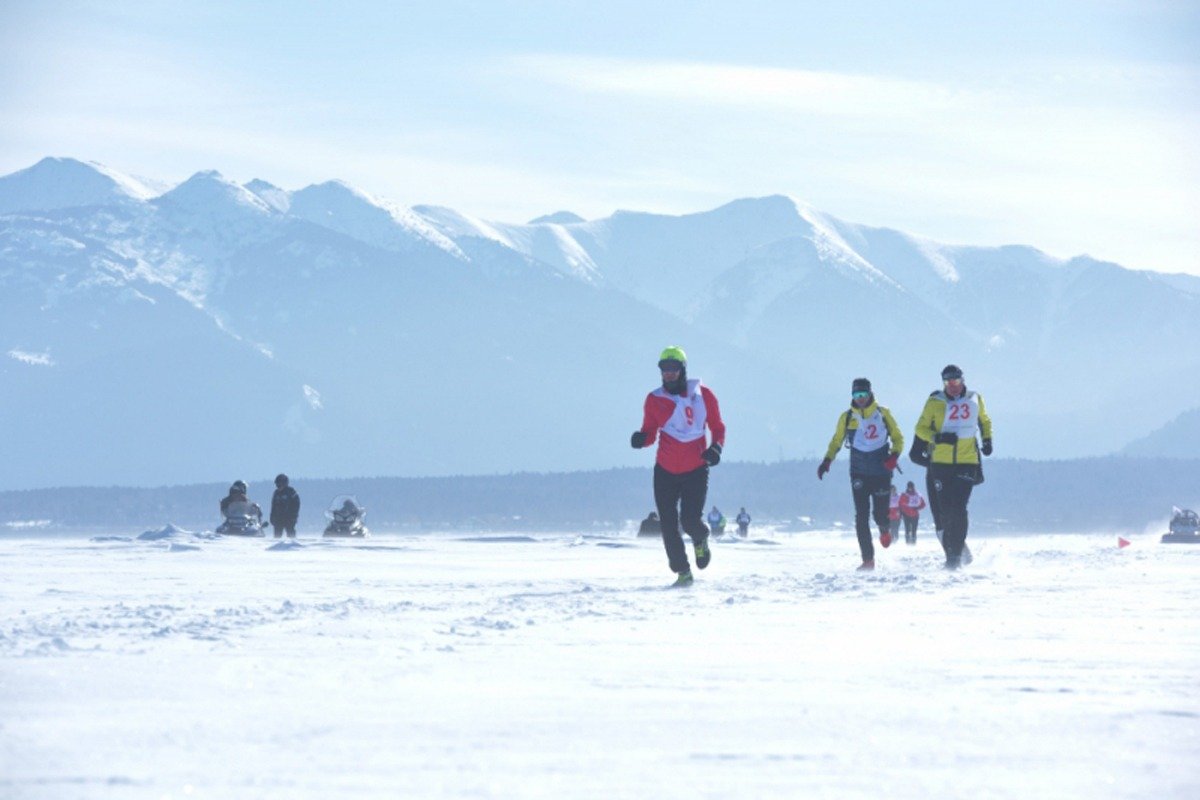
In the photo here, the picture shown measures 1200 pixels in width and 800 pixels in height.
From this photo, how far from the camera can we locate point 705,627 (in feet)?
26.0

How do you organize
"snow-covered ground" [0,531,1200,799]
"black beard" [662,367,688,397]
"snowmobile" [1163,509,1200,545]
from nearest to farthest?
"snow-covered ground" [0,531,1200,799]
"black beard" [662,367,688,397]
"snowmobile" [1163,509,1200,545]

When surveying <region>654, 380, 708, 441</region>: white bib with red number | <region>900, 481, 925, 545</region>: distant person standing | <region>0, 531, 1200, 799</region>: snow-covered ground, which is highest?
<region>654, 380, 708, 441</region>: white bib with red number

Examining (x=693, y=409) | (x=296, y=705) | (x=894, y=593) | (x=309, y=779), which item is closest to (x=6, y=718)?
(x=296, y=705)

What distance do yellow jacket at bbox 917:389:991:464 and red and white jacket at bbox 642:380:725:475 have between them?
2.97 metres

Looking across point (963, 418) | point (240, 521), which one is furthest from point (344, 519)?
point (963, 418)

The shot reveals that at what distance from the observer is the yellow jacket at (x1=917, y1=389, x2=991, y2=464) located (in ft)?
47.9

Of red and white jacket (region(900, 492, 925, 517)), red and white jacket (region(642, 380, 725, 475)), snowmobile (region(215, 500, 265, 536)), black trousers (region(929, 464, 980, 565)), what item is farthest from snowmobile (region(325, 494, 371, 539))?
red and white jacket (region(642, 380, 725, 475))

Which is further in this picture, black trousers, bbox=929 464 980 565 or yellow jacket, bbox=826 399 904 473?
yellow jacket, bbox=826 399 904 473

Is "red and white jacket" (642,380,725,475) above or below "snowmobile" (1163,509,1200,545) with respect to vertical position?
above

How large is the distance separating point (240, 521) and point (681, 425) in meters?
15.5

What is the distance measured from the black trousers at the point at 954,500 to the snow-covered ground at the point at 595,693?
13.3ft

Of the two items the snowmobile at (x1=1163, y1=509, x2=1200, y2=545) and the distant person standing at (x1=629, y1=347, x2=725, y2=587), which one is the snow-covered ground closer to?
the distant person standing at (x1=629, y1=347, x2=725, y2=587)

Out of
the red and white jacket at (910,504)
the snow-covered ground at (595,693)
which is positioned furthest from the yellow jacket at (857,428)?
the red and white jacket at (910,504)

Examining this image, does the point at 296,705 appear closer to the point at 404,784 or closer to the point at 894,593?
the point at 404,784
